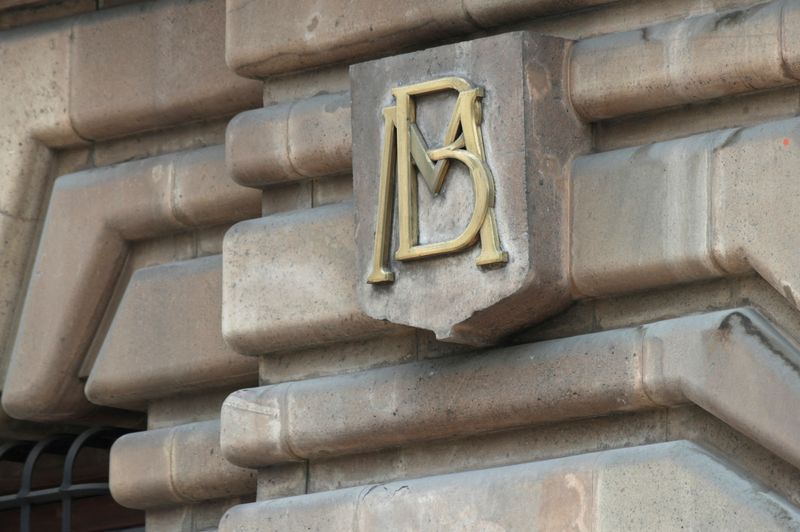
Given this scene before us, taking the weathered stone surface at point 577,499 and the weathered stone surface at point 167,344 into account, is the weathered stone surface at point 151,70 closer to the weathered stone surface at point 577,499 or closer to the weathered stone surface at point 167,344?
the weathered stone surface at point 167,344

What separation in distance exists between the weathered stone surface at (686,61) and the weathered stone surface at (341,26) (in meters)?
0.22

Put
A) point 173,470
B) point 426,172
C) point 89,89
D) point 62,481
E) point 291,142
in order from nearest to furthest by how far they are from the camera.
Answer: point 426,172 → point 291,142 → point 173,470 → point 89,89 → point 62,481

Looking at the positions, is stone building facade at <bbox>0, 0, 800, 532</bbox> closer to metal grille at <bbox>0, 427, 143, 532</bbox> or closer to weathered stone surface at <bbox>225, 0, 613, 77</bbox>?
weathered stone surface at <bbox>225, 0, 613, 77</bbox>

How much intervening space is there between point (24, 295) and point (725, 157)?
2822mm

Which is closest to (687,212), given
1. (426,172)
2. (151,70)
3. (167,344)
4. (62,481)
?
(426,172)

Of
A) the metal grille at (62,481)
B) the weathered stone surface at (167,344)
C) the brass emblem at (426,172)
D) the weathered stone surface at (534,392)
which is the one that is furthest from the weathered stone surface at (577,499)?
the metal grille at (62,481)

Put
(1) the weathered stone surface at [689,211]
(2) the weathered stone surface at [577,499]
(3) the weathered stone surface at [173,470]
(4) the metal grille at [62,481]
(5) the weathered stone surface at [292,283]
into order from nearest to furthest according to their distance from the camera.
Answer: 1. (2) the weathered stone surface at [577,499]
2. (1) the weathered stone surface at [689,211]
3. (5) the weathered stone surface at [292,283]
4. (3) the weathered stone surface at [173,470]
5. (4) the metal grille at [62,481]

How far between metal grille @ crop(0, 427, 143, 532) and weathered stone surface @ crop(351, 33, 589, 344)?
189cm

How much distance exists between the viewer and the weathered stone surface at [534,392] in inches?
211

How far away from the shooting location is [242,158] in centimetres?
648

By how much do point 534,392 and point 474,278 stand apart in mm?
326

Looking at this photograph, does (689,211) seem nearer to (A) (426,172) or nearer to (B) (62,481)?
(A) (426,172)

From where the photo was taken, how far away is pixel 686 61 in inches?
221

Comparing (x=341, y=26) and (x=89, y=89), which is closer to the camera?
(x=341, y=26)
